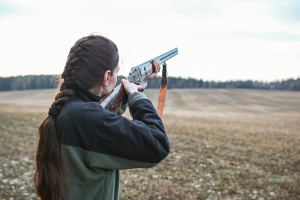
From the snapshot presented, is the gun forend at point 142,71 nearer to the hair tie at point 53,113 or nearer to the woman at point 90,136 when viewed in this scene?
the woman at point 90,136

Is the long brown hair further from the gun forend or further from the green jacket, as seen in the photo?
the gun forend

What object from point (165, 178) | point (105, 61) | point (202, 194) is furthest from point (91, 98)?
point (165, 178)

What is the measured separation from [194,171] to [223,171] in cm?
85

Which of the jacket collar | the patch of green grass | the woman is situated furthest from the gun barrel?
the patch of green grass

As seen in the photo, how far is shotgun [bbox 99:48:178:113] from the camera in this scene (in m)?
1.85

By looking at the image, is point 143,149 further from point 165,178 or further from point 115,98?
point 165,178

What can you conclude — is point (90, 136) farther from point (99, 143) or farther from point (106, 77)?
point (106, 77)

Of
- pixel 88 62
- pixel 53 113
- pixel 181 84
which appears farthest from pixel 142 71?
pixel 181 84

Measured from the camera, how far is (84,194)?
152cm

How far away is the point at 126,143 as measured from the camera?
1390mm

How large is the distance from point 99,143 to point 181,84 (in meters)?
78.3

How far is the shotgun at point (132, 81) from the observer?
1854 millimetres

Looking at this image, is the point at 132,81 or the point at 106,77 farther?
the point at 132,81

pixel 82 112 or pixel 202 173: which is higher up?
pixel 82 112
